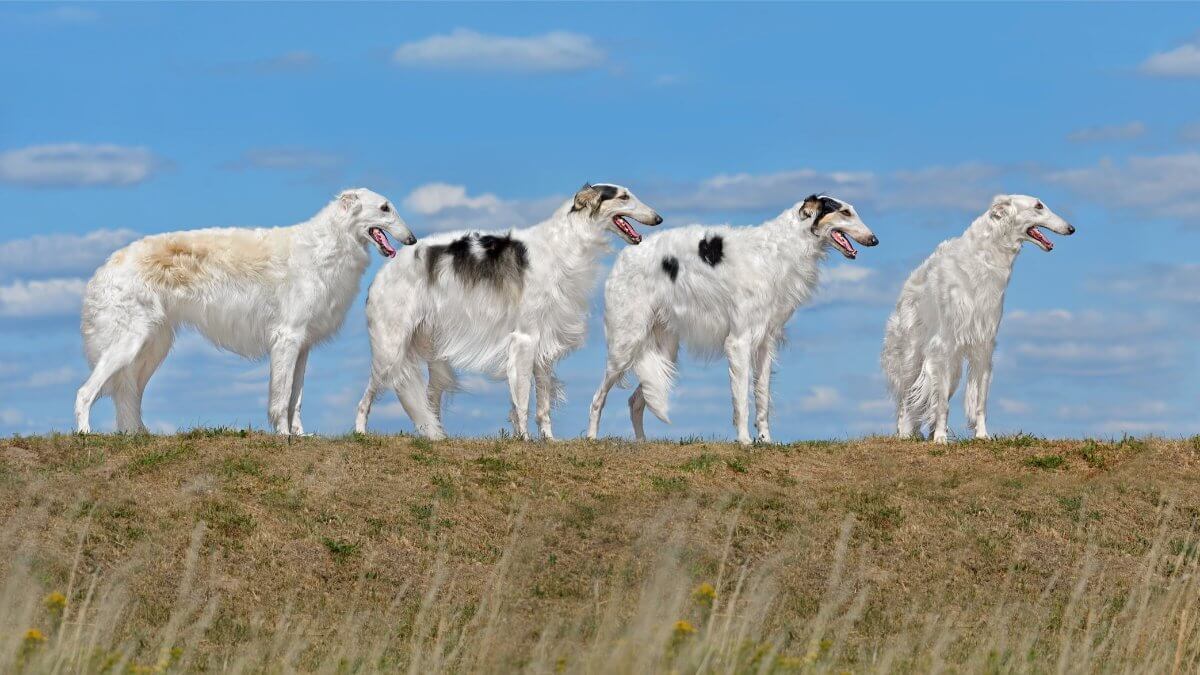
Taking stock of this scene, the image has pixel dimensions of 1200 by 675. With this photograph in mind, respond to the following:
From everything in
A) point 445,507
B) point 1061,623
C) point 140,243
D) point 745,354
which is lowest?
point 1061,623

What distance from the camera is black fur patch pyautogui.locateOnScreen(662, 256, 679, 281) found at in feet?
59.7

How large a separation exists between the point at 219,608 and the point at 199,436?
415cm

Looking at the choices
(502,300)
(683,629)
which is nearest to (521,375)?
(502,300)

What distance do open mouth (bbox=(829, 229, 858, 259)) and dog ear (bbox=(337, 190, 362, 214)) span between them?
5.83 metres

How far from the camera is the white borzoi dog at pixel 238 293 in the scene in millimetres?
17500

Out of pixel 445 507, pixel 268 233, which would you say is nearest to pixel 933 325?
pixel 445 507

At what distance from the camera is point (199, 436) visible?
16797mm

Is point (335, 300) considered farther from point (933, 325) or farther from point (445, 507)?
point (933, 325)

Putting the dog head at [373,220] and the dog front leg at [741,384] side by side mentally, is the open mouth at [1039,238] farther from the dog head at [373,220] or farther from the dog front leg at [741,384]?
the dog head at [373,220]

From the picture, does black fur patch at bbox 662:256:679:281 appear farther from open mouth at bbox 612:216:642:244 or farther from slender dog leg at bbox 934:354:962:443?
slender dog leg at bbox 934:354:962:443

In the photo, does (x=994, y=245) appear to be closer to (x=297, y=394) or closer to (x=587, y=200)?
(x=587, y=200)

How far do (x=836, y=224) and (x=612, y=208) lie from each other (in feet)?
9.11

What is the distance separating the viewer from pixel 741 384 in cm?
1766

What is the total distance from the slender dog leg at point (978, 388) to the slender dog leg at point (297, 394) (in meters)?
8.12
